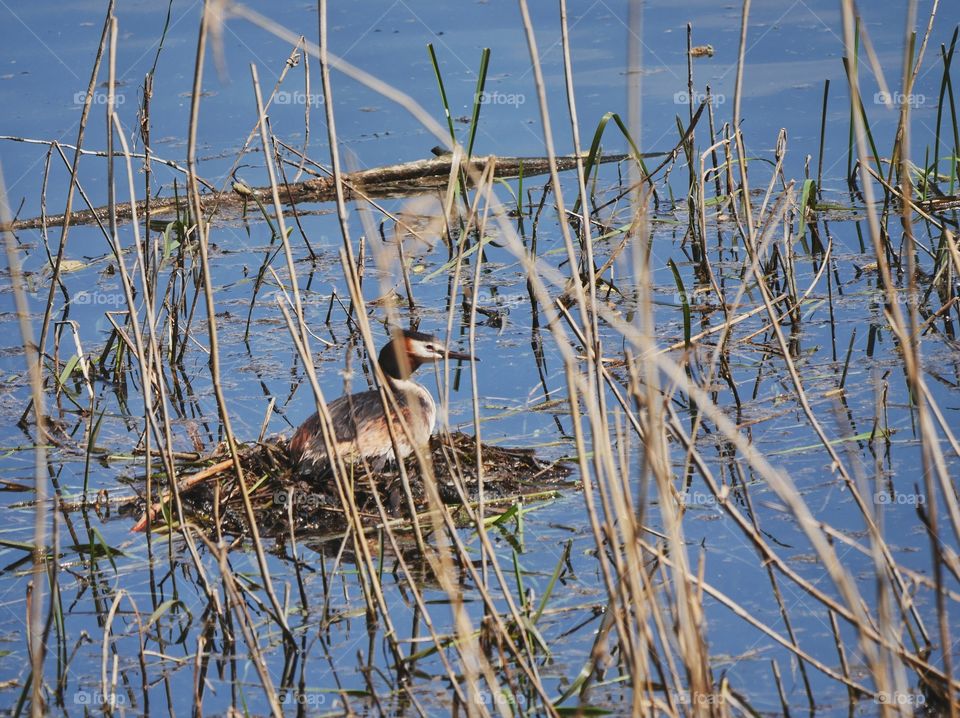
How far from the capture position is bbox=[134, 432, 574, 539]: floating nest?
504cm

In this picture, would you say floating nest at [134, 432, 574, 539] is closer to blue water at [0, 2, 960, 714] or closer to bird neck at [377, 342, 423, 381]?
blue water at [0, 2, 960, 714]

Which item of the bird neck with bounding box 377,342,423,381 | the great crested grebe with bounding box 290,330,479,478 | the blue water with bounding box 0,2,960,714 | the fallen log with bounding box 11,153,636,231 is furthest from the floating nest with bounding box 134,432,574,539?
the fallen log with bounding box 11,153,636,231

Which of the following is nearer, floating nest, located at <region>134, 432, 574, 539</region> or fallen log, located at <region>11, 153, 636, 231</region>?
floating nest, located at <region>134, 432, 574, 539</region>

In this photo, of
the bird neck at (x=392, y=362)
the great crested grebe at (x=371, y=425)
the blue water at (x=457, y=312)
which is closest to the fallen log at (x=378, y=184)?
the blue water at (x=457, y=312)

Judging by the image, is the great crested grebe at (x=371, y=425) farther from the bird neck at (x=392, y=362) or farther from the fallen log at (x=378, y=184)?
the fallen log at (x=378, y=184)

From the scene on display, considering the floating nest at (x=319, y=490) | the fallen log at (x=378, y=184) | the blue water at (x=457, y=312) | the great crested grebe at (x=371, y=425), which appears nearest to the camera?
the blue water at (x=457, y=312)

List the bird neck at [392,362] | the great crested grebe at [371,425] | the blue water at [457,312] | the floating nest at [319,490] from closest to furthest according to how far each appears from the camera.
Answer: the blue water at [457,312], the floating nest at [319,490], the great crested grebe at [371,425], the bird neck at [392,362]

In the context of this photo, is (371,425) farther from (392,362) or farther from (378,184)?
(378,184)

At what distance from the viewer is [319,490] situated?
5.22 meters

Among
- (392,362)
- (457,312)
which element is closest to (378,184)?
(457,312)

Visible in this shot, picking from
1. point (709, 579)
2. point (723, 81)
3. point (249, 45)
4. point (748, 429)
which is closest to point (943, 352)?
point (748, 429)

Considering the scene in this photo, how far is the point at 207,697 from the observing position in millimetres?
3865

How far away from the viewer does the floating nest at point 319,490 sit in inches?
199

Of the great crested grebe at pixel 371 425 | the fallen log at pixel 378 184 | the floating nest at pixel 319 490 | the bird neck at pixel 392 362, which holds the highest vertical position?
the fallen log at pixel 378 184
